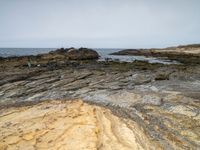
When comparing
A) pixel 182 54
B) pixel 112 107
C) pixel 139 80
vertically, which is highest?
pixel 182 54

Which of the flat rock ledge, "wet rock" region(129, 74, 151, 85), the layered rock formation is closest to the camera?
the flat rock ledge

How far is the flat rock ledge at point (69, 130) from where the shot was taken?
7556 mm

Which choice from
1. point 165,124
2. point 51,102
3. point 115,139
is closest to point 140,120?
point 165,124

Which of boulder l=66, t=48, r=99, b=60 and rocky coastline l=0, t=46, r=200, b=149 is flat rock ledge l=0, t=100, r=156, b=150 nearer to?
rocky coastline l=0, t=46, r=200, b=149

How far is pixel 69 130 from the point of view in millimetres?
8523

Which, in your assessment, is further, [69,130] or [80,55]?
[80,55]

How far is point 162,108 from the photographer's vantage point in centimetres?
1217

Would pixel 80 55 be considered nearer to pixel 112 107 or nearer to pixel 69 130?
pixel 112 107

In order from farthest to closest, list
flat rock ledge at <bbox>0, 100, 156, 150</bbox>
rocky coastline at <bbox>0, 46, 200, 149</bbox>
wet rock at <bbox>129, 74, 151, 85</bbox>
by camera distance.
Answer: wet rock at <bbox>129, 74, 151, 85</bbox> → rocky coastline at <bbox>0, 46, 200, 149</bbox> → flat rock ledge at <bbox>0, 100, 156, 150</bbox>

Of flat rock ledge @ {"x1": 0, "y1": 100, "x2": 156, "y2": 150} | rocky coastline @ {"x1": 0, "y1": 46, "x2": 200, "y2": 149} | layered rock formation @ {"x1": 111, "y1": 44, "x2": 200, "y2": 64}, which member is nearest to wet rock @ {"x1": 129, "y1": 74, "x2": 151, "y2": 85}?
→ rocky coastline @ {"x1": 0, "y1": 46, "x2": 200, "y2": 149}

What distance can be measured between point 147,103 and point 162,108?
99 centimetres

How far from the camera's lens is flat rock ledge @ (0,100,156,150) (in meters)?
7.56

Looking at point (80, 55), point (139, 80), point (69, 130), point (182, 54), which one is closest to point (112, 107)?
point (69, 130)

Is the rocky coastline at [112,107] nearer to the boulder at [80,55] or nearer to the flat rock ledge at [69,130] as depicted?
the flat rock ledge at [69,130]
